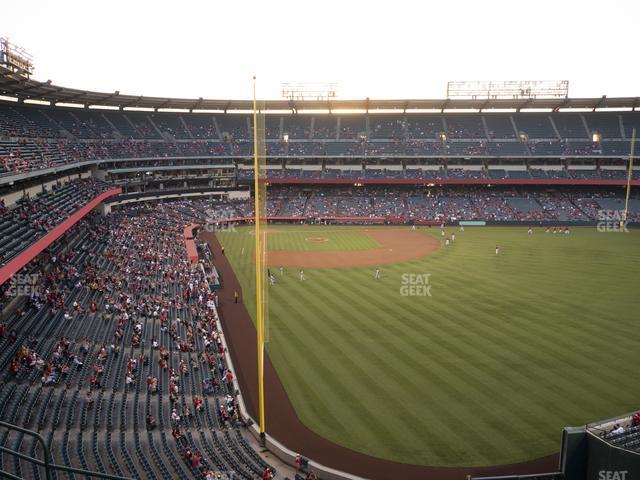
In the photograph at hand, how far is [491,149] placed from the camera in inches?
3083

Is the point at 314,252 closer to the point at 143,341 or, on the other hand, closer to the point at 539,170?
the point at 143,341

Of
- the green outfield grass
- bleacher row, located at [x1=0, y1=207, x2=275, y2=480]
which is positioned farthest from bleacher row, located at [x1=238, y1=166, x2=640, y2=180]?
bleacher row, located at [x1=0, y1=207, x2=275, y2=480]

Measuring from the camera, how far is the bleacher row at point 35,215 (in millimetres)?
21625

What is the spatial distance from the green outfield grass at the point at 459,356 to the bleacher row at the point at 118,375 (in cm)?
371

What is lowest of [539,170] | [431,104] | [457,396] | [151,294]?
[457,396]

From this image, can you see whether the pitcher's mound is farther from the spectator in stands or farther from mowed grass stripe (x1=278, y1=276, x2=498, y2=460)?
the spectator in stands

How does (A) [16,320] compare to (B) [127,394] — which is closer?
(B) [127,394]

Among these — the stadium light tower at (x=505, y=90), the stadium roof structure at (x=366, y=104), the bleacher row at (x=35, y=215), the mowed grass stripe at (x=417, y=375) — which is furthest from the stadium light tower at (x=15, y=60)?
the stadium light tower at (x=505, y=90)

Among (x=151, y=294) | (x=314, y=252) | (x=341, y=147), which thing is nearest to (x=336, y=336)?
(x=151, y=294)

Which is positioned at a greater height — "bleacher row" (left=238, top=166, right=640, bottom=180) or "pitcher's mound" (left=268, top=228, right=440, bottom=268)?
"bleacher row" (left=238, top=166, right=640, bottom=180)

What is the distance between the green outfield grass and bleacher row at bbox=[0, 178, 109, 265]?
13612mm

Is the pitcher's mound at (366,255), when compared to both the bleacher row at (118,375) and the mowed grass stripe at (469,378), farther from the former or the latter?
the mowed grass stripe at (469,378)

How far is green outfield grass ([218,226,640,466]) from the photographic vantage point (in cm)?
1639

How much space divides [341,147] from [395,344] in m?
61.4
